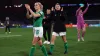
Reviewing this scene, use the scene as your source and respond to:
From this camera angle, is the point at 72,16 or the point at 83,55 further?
the point at 72,16

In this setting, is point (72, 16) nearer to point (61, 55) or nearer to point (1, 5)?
point (1, 5)

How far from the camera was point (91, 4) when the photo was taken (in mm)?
50812

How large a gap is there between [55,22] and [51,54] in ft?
4.72

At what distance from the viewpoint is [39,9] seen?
11.0 m

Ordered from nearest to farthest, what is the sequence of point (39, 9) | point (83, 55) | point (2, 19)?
point (39, 9), point (83, 55), point (2, 19)

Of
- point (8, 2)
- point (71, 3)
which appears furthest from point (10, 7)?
point (71, 3)

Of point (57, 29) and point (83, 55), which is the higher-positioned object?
point (57, 29)

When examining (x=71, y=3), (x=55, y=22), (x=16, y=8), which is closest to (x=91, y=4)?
(x=71, y=3)

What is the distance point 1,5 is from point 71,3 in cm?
1208

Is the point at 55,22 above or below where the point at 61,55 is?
above

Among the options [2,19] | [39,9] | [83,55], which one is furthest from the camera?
[2,19]

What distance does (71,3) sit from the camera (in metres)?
50.2

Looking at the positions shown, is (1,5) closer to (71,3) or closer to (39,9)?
(71,3)

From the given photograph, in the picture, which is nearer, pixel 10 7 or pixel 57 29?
pixel 57 29
